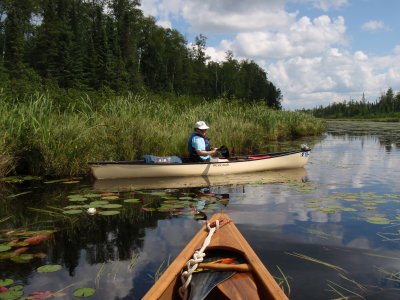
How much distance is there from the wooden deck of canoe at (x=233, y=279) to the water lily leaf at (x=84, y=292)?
3.28 feet

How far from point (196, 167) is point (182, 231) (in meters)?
4.36

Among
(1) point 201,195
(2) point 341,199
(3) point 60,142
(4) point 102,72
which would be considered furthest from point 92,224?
(4) point 102,72

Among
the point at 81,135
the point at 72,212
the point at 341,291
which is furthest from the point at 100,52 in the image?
the point at 341,291

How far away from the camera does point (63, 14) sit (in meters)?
58.1

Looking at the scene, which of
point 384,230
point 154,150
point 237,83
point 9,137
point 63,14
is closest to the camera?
point 384,230

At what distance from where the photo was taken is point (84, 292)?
11.9 ft

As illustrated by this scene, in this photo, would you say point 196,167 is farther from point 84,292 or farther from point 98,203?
point 84,292

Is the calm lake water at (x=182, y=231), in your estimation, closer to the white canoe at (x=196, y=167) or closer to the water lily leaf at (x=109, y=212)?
the water lily leaf at (x=109, y=212)

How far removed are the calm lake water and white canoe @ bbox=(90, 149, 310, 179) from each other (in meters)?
0.33

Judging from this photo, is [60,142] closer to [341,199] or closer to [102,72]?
[341,199]

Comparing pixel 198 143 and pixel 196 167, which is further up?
pixel 198 143

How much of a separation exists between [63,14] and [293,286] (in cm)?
6280

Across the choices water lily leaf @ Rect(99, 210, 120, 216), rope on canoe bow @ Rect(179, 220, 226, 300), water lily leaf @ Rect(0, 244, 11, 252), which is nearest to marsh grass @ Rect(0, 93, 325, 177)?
water lily leaf @ Rect(99, 210, 120, 216)

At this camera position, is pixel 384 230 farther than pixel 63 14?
No
